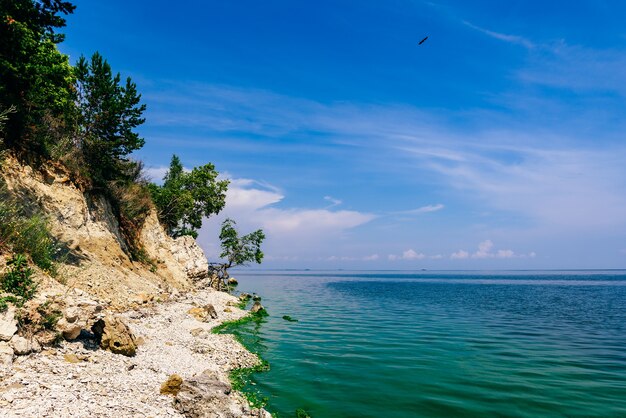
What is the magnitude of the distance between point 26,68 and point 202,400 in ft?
78.1

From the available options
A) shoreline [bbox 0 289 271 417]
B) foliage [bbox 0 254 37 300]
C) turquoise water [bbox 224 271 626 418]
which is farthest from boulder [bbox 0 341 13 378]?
turquoise water [bbox 224 271 626 418]

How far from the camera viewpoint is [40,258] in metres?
17.7

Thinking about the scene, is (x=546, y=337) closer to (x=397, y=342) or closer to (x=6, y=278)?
(x=397, y=342)

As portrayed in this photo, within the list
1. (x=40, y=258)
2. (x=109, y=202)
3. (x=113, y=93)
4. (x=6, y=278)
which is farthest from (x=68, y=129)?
(x=6, y=278)

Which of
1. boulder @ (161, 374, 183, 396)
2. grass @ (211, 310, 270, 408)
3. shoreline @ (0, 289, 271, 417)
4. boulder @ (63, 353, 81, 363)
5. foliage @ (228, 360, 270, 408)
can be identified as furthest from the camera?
grass @ (211, 310, 270, 408)

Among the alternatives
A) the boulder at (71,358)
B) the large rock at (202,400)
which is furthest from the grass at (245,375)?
the boulder at (71,358)

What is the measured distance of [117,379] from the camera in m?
11.6

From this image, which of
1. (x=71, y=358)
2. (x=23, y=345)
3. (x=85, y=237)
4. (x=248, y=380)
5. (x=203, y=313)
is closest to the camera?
(x=23, y=345)

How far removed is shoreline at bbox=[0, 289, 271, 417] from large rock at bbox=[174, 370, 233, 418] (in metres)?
0.03

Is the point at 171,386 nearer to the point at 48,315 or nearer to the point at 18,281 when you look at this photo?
the point at 48,315

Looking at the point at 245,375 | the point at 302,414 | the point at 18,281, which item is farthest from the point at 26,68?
the point at 302,414

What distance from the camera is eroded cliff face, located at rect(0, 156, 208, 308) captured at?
76.7 feet

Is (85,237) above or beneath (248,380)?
above

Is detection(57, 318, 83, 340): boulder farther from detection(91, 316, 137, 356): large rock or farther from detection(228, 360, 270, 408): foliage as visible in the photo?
detection(228, 360, 270, 408): foliage
